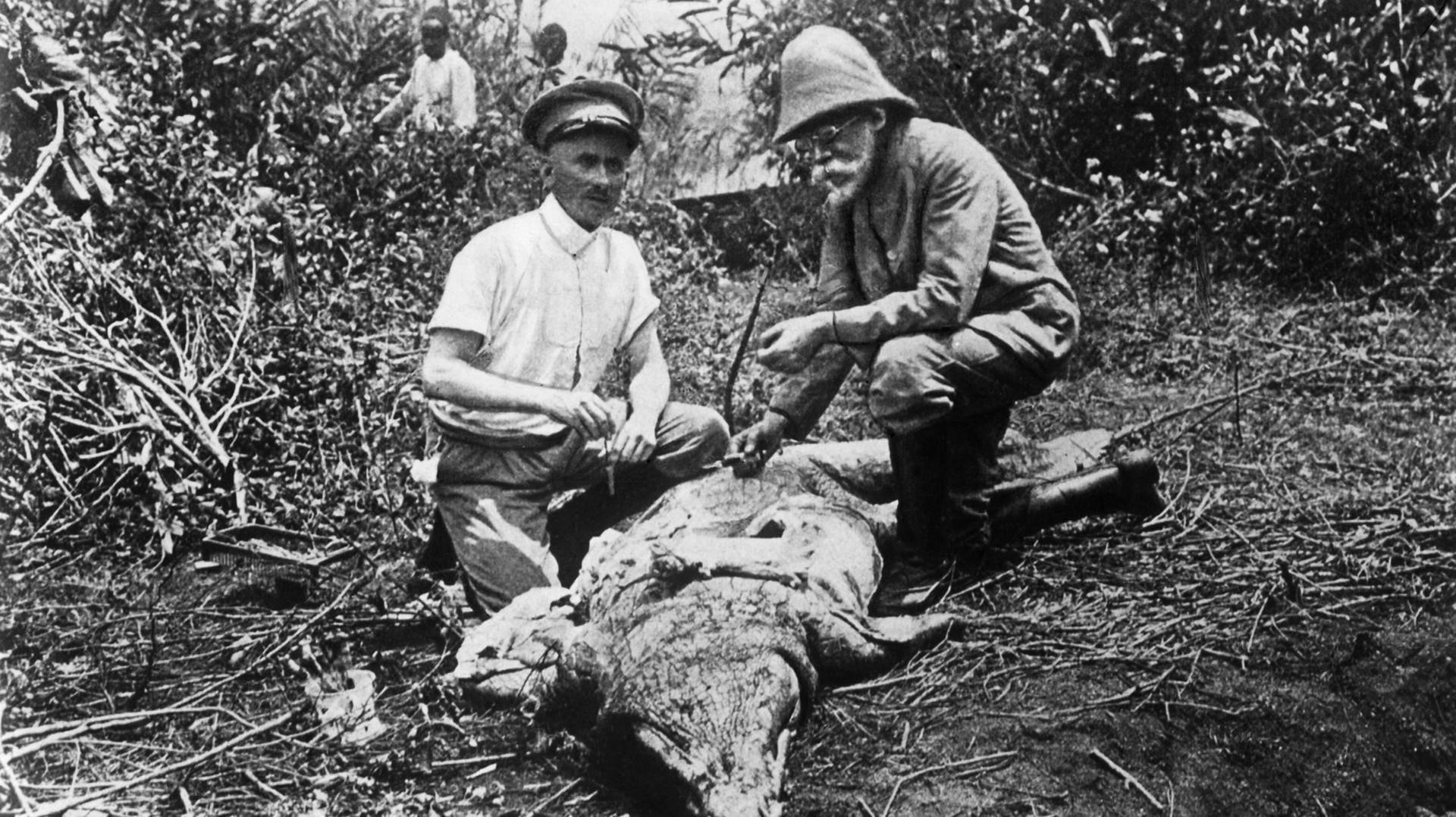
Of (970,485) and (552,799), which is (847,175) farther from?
(552,799)

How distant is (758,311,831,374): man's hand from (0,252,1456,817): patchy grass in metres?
0.88

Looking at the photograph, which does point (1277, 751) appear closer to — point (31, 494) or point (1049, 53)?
point (31, 494)

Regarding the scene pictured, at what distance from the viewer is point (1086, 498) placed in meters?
4.27

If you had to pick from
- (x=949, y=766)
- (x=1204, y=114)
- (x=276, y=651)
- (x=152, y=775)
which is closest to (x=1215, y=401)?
(x=949, y=766)

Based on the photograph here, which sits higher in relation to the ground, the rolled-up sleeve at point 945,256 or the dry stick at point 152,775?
the rolled-up sleeve at point 945,256

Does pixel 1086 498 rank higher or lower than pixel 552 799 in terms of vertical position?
lower

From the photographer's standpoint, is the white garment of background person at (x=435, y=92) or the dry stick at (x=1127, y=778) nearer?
the dry stick at (x=1127, y=778)

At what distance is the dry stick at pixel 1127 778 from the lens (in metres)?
2.90

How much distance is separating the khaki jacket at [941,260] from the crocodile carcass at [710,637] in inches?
22.0

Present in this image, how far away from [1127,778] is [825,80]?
202 cm

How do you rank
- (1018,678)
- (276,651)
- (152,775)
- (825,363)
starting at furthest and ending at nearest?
(825,363)
(276,651)
(1018,678)
(152,775)

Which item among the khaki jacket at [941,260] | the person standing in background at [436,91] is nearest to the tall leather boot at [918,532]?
the khaki jacket at [941,260]

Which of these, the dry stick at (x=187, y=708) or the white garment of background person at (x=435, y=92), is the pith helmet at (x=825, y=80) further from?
the white garment of background person at (x=435, y=92)

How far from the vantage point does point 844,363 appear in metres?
4.22
